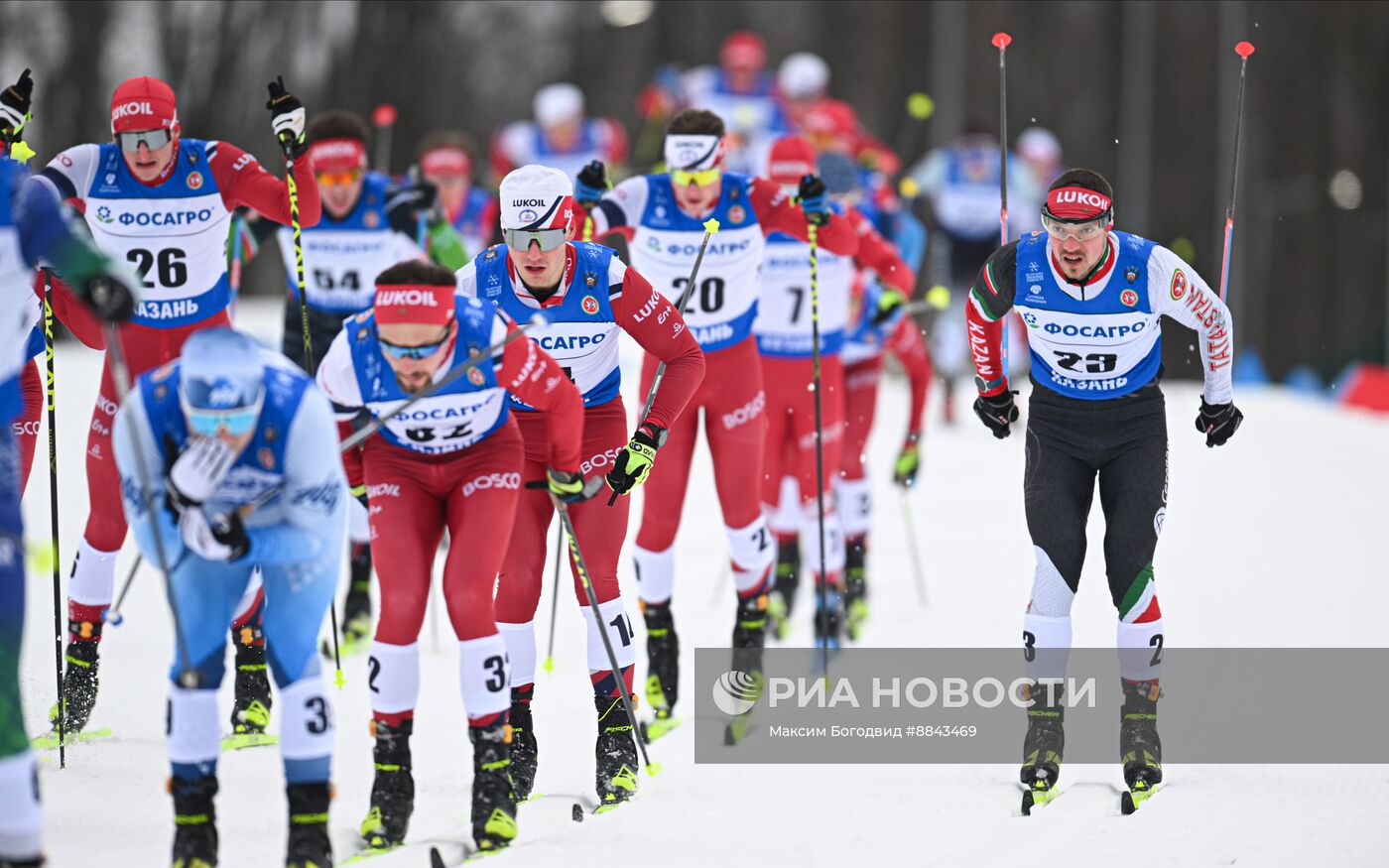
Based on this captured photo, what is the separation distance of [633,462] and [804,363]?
288cm

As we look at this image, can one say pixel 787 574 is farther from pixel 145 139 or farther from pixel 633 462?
pixel 145 139

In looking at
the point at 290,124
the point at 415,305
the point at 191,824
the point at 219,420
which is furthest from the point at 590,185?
the point at 191,824

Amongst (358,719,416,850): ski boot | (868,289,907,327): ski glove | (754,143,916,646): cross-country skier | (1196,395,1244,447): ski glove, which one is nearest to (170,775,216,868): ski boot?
(358,719,416,850): ski boot

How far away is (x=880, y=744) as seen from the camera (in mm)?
7359

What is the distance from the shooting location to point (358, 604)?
9023mm

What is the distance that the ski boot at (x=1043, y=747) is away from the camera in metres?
6.47

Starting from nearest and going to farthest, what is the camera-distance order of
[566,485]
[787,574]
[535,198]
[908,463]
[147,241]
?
[566,485], [535,198], [147,241], [787,574], [908,463]

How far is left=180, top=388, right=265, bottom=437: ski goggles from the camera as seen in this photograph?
4.94 metres

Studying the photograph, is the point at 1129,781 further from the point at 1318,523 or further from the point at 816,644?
the point at 1318,523

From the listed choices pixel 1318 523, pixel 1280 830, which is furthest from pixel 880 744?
pixel 1318 523

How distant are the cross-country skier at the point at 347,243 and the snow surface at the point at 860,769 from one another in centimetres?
65

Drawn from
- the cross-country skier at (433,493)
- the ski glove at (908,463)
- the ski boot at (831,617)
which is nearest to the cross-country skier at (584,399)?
the cross-country skier at (433,493)

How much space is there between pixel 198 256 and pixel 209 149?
0.45 metres

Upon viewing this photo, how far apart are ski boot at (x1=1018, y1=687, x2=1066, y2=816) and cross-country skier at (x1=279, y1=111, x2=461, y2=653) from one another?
3661 millimetres
